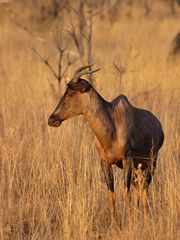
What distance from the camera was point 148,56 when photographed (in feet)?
46.8

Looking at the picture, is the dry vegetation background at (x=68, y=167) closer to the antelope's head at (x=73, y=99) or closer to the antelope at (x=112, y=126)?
the antelope at (x=112, y=126)

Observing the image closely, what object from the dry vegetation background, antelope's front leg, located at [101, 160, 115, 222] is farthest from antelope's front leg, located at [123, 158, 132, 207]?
the dry vegetation background

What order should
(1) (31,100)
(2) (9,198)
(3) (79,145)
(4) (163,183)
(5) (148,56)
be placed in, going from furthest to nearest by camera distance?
(5) (148,56) → (1) (31,100) → (3) (79,145) → (4) (163,183) → (2) (9,198)

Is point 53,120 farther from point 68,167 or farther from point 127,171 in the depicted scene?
point 68,167

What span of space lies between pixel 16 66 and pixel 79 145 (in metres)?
6.77

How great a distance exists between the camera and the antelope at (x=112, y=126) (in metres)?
5.40

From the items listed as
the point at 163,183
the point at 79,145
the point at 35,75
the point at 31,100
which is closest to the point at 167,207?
the point at 163,183

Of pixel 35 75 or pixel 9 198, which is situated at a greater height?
pixel 35 75

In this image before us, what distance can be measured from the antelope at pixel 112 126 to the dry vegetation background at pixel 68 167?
0.33 meters

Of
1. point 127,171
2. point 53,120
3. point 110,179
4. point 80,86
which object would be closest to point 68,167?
Answer: point 110,179

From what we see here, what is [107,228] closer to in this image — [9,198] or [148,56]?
[9,198]

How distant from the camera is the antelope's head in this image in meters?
5.38

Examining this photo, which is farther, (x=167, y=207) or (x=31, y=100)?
(x=31, y=100)

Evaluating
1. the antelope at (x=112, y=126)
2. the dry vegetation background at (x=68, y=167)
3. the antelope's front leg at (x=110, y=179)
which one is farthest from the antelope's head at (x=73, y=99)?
the dry vegetation background at (x=68, y=167)
